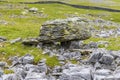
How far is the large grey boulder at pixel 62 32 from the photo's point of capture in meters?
32.0

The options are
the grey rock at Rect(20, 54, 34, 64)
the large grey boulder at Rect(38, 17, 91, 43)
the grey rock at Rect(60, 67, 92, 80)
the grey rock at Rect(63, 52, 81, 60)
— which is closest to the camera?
the grey rock at Rect(60, 67, 92, 80)

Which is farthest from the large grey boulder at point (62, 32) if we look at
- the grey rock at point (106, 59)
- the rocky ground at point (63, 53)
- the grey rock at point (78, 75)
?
the grey rock at point (78, 75)

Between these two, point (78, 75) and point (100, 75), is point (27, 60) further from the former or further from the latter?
point (100, 75)

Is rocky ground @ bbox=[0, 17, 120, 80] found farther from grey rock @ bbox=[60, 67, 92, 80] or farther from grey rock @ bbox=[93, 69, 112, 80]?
grey rock @ bbox=[60, 67, 92, 80]

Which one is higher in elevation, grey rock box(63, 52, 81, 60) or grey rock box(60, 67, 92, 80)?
grey rock box(60, 67, 92, 80)

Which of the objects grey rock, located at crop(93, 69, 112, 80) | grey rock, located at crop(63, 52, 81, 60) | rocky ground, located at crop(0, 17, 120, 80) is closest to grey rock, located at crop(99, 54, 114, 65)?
rocky ground, located at crop(0, 17, 120, 80)

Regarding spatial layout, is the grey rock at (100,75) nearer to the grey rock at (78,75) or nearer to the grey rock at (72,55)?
the grey rock at (78,75)

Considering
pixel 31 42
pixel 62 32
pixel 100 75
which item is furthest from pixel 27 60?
pixel 100 75

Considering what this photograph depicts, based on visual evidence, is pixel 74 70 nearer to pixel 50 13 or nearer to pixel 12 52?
pixel 12 52

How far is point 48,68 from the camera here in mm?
27094

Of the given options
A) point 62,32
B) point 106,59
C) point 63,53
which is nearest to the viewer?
point 106,59

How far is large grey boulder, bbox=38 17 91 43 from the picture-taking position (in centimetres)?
3200

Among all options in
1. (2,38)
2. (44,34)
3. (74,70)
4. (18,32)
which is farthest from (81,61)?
(18,32)

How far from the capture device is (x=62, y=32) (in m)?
32.0
